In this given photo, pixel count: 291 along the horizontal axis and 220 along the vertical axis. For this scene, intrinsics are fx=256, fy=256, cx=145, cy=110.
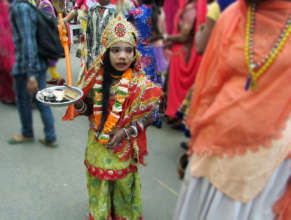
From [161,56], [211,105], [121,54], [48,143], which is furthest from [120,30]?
[48,143]

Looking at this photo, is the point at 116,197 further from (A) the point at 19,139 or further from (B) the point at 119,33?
(A) the point at 19,139

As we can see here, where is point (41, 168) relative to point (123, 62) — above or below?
below

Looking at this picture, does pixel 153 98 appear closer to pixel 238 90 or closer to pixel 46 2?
pixel 238 90

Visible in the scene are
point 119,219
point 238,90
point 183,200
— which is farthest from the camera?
point 119,219

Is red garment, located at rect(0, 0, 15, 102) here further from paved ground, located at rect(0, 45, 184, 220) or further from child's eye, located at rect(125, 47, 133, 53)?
child's eye, located at rect(125, 47, 133, 53)

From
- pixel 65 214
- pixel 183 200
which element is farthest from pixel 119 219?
pixel 183 200

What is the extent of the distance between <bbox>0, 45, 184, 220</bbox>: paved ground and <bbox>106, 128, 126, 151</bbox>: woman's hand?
87 cm

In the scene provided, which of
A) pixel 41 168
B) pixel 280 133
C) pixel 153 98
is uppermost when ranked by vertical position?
pixel 280 133

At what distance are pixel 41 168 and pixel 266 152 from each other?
2176mm

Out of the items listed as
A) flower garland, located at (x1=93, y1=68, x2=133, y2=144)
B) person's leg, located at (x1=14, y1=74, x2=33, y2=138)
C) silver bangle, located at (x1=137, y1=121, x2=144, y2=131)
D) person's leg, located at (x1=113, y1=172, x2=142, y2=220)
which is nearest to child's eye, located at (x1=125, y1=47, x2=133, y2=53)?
flower garland, located at (x1=93, y1=68, x2=133, y2=144)

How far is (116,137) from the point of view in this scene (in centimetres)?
140

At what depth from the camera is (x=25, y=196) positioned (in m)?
2.13

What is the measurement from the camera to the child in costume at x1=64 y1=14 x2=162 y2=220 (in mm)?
1353

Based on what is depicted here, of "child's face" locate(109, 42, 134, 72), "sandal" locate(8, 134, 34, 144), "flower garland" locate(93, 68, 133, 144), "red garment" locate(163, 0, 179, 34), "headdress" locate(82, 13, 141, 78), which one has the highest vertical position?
"red garment" locate(163, 0, 179, 34)
